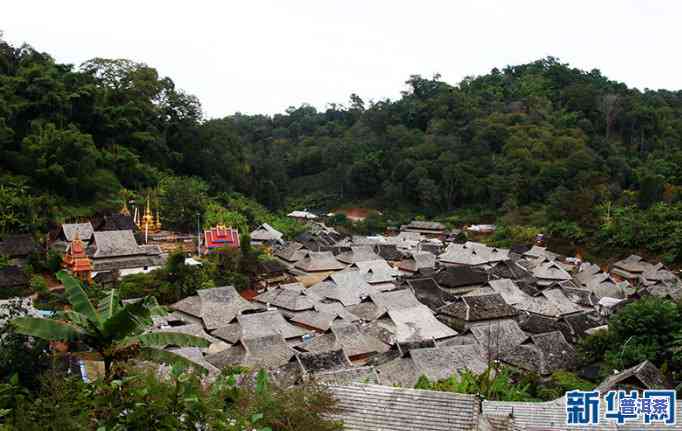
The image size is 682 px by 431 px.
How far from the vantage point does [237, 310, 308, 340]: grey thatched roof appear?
20.9 metres

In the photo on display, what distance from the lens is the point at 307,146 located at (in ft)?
255

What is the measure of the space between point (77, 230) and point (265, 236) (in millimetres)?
14504

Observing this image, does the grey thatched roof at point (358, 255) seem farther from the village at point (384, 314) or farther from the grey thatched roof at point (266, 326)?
the grey thatched roof at point (266, 326)

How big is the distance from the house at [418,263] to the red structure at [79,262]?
58.3ft

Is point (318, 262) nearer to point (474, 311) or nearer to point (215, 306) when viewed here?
point (215, 306)

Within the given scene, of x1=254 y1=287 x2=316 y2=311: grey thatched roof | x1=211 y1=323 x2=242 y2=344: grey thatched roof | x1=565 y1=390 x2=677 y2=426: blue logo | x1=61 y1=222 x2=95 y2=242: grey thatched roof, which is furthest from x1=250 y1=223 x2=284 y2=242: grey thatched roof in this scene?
x1=565 y1=390 x2=677 y2=426: blue logo

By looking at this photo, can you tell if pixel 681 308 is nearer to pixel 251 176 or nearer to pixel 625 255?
pixel 625 255

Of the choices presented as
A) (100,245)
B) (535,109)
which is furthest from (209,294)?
(535,109)

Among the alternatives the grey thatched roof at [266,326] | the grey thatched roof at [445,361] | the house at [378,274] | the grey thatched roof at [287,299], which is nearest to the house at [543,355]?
the grey thatched roof at [445,361]

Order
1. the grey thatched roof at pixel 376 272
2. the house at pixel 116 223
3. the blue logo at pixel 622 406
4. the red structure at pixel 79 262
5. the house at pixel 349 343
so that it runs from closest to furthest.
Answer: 1. the blue logo at pixel 622 406
2. the house at pixel 349 343
3. the red structure at pixel 79 262
4. the house at pixel 116 223
5. the grey thatched roof at pixel 376 272

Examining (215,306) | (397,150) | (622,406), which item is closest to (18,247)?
(215,306)

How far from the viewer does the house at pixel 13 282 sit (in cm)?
2233

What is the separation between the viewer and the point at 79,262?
24000 millimetres

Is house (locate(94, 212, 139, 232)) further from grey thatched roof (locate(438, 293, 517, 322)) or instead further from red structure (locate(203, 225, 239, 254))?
grey thatched roof (locate(438, 293, 517, 322))
